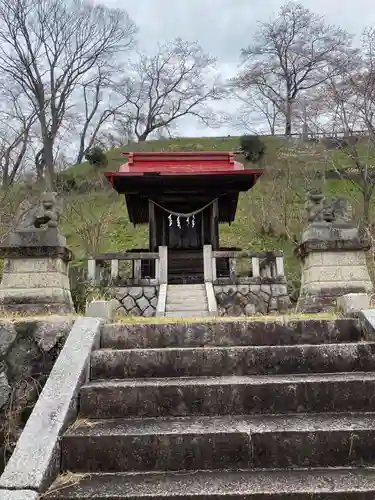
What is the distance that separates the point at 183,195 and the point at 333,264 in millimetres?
7718

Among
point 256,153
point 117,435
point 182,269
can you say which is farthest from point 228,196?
point 256,153

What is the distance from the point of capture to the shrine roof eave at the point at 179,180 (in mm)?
12164

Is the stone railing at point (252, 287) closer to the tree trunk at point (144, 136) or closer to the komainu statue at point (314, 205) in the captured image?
the komainu statue at point (314, 205)

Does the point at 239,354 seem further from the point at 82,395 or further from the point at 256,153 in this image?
the point at 256,153

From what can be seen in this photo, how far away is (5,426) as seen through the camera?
3.55m

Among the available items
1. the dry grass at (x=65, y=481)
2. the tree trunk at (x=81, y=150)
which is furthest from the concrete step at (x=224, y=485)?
the tree trunk at (x=81, y=150)

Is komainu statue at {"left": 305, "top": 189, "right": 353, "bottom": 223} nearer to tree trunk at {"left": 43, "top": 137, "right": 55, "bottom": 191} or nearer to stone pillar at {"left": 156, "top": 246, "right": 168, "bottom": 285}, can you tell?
stone pillar at {"left": 156, "top": 246, "right": 168, "bottom": 285}

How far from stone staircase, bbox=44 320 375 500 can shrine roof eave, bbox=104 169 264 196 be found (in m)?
8.62

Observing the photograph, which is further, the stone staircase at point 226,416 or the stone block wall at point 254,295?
the stone block wall at point 254,295

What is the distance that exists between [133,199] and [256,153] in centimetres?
1792

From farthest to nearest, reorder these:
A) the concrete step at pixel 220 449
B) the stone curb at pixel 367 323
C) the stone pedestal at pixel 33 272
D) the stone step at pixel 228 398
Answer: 1. the stone pedestal at pixel 33 272
2. the stone curb at pixel 367 323
3. the stone step at pixel 228 398
4. the concrete step at pixel 220 449

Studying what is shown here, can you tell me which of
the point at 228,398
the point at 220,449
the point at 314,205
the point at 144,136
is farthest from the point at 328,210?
the point at 144,136

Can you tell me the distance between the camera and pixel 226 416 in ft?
10.2

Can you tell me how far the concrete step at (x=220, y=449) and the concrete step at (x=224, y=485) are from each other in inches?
2.6
